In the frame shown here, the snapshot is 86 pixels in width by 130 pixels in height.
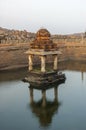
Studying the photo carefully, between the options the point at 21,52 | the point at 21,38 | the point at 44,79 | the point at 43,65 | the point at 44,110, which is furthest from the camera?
the point at 21,38

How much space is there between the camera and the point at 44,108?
15695 millimetres

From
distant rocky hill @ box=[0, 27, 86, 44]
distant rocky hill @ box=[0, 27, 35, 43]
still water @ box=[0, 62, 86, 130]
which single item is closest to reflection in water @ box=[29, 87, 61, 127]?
still water @ box=[0, 62, 86, 130]

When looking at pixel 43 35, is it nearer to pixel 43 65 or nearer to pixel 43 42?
pixel 43 42

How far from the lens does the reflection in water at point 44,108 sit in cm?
1355

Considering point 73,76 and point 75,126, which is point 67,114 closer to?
point 75,126

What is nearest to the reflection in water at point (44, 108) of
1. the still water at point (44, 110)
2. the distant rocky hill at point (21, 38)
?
the still water at point (44, 110)

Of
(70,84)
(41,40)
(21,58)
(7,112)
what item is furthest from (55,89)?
(21,58)

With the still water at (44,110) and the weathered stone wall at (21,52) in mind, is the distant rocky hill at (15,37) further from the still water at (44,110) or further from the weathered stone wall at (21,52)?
the still water at (44,110)

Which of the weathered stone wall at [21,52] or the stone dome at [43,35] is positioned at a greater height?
the stone dome at [43,35]

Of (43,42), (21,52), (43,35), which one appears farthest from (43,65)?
(21,52)

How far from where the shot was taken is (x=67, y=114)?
1412 centimetres

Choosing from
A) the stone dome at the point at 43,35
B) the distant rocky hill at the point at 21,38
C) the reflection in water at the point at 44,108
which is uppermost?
the stone dome at the point at 43,35

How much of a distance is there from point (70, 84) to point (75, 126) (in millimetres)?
8877

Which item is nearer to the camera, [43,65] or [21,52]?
[43,65]
